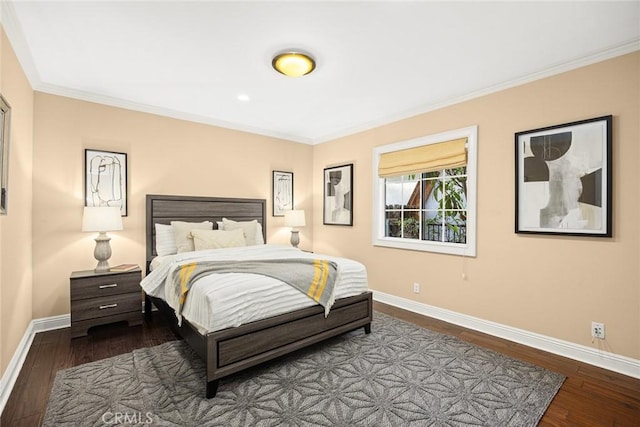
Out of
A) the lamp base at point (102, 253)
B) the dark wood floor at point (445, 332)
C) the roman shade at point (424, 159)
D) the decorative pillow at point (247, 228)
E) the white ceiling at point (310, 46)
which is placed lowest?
the dark wood floor at point (445, 332)

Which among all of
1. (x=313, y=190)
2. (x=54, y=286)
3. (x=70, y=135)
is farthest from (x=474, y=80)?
(x=54, y=286)

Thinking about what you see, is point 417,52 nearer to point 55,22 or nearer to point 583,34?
point 583,34

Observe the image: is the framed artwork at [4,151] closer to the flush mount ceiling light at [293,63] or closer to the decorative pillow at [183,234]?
the decorative pillow at [183,234]

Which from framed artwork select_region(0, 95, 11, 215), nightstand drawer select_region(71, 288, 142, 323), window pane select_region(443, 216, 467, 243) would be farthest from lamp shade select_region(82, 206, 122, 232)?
window pane select_region(443, 216, 467, 243)

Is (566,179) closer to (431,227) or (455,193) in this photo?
(455,193)

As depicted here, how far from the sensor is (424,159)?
3695 millimetres

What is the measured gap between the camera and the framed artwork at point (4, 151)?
2004 millimetres

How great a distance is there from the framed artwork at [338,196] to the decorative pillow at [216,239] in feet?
5.39

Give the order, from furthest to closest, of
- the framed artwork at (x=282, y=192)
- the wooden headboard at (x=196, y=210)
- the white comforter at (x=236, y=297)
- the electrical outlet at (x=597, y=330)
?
1. the framed artwork at (x=282, y=192)
2. the wooden headboard at (x=196, y=210)
3. the electrical outlet at (x=597, y=330)
4. the white comforter at (x=236, y=297)

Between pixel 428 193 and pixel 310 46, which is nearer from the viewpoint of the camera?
pixel 310 46

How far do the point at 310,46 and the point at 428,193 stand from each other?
2.32m

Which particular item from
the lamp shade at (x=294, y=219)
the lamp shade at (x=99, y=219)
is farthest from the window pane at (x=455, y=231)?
the lamp shade at (x=99, y=219)

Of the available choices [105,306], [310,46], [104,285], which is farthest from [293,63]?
[105,306]

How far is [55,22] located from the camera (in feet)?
7.05
